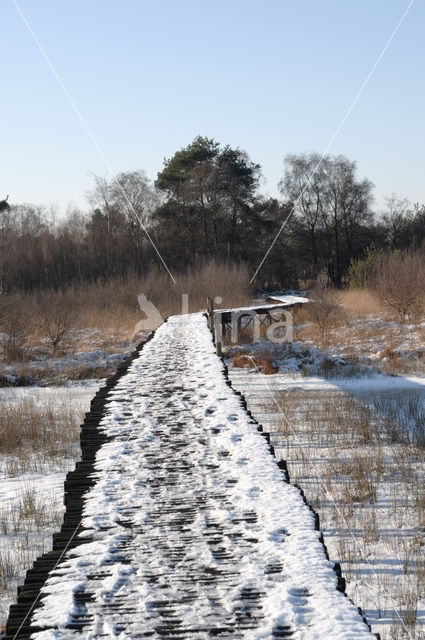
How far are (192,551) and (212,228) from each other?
32996 mm

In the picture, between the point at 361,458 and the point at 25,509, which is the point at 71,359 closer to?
the point at 361,458

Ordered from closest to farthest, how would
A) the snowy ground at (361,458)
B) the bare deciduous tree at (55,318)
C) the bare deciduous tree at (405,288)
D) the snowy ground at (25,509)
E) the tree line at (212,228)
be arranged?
the snowy ground at (361,458) < the snowy ground at (25,509) < the bare deciduous tree at (55,318) < the bare deciduous tree at (405,288) < the tree line at (212,228)

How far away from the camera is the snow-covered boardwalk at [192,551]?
2.84 metres

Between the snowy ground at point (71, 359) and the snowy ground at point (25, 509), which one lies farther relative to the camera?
the snowy ground at point (71, 359)

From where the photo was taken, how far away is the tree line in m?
29.5

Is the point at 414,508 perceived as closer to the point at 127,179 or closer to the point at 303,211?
the point at 303,211

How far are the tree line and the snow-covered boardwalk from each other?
22811 millimetres

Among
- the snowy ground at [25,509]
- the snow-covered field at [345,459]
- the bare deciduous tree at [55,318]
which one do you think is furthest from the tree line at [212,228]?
the snowy ground at [25,509]

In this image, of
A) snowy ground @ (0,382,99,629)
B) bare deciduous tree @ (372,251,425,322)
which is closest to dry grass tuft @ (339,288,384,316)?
bare deciduous tree @ (372,251,425,322)

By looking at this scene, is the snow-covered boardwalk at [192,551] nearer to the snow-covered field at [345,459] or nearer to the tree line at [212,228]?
the snow-covered field at [345,459]

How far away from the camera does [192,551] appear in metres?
3.61

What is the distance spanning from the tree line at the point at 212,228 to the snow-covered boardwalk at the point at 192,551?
2281cm

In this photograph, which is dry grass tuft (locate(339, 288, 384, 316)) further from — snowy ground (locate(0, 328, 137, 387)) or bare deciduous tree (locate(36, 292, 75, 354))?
bare deciduous tree (locate(36, 292, 75, 354))

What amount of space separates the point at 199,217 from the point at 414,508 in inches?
1195
